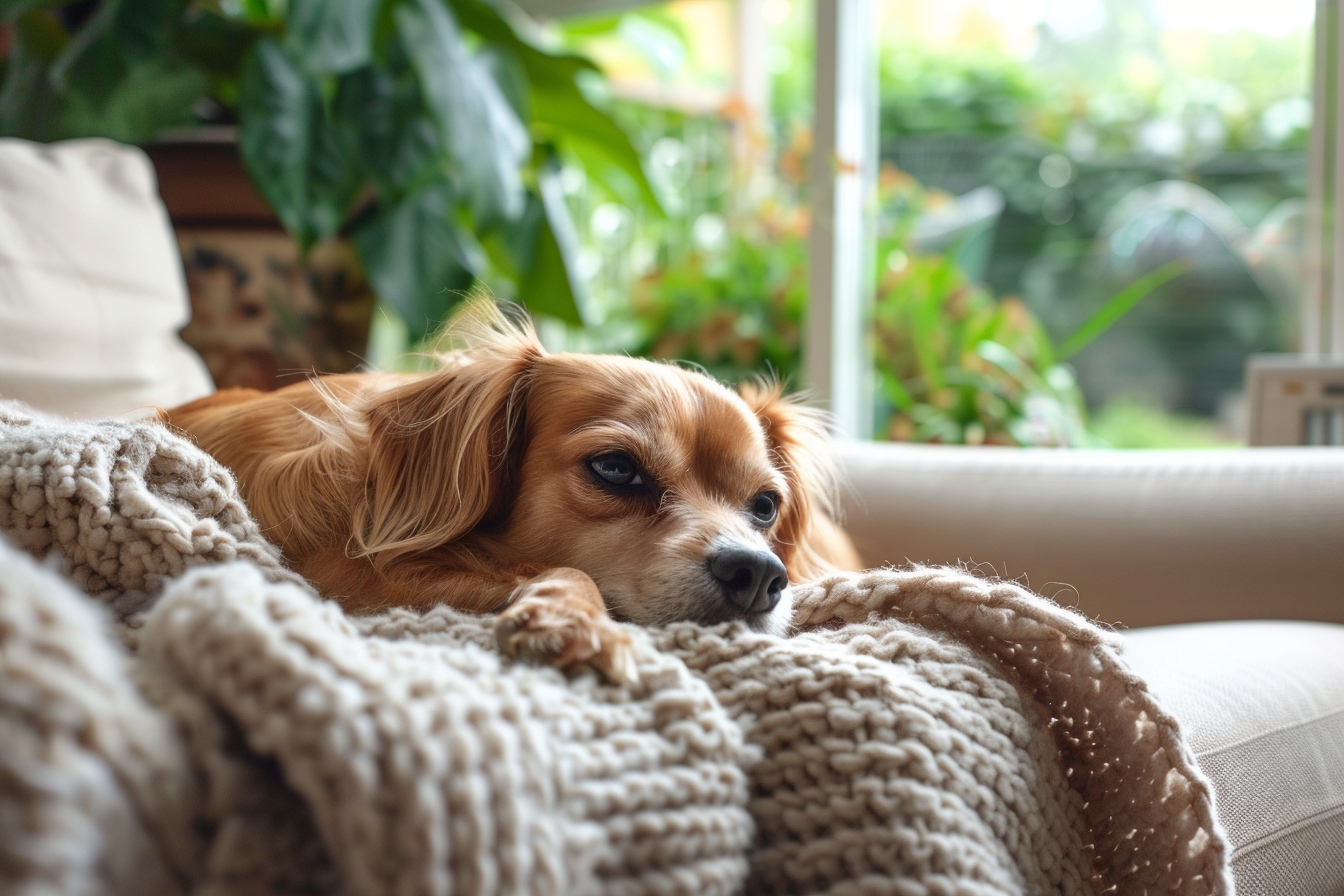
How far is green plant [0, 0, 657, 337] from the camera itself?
2105mm

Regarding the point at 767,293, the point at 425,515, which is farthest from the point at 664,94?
the point at 425,515

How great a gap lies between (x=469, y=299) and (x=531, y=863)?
0.98m

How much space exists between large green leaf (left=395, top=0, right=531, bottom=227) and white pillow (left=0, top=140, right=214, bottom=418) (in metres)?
0.87

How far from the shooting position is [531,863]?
1.78 ft

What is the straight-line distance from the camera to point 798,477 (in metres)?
1.41

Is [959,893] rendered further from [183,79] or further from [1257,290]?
[1257,290]

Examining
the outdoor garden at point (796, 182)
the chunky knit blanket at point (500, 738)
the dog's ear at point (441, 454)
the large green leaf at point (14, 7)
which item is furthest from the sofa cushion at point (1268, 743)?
the large green leaf at point (14, 7)

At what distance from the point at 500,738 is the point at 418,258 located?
6.74 feet

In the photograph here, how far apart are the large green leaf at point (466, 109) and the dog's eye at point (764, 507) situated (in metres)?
1.47

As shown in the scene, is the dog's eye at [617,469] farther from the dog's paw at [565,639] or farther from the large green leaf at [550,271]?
the large green leaf at [550,271]

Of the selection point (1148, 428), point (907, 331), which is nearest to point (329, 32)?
point (907, 331)

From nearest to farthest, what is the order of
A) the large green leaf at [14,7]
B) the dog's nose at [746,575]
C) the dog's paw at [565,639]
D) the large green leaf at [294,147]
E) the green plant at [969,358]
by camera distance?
1. the dog's paw at [565,639]
2. the dog's nose at [746,575]
3. the large green leaf at [14,7]
4. the large green leaf at [294,147]
5. the green plant at [969,358]

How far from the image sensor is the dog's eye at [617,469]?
1.12 metres

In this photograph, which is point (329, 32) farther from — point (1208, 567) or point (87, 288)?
point (1208, 567)
